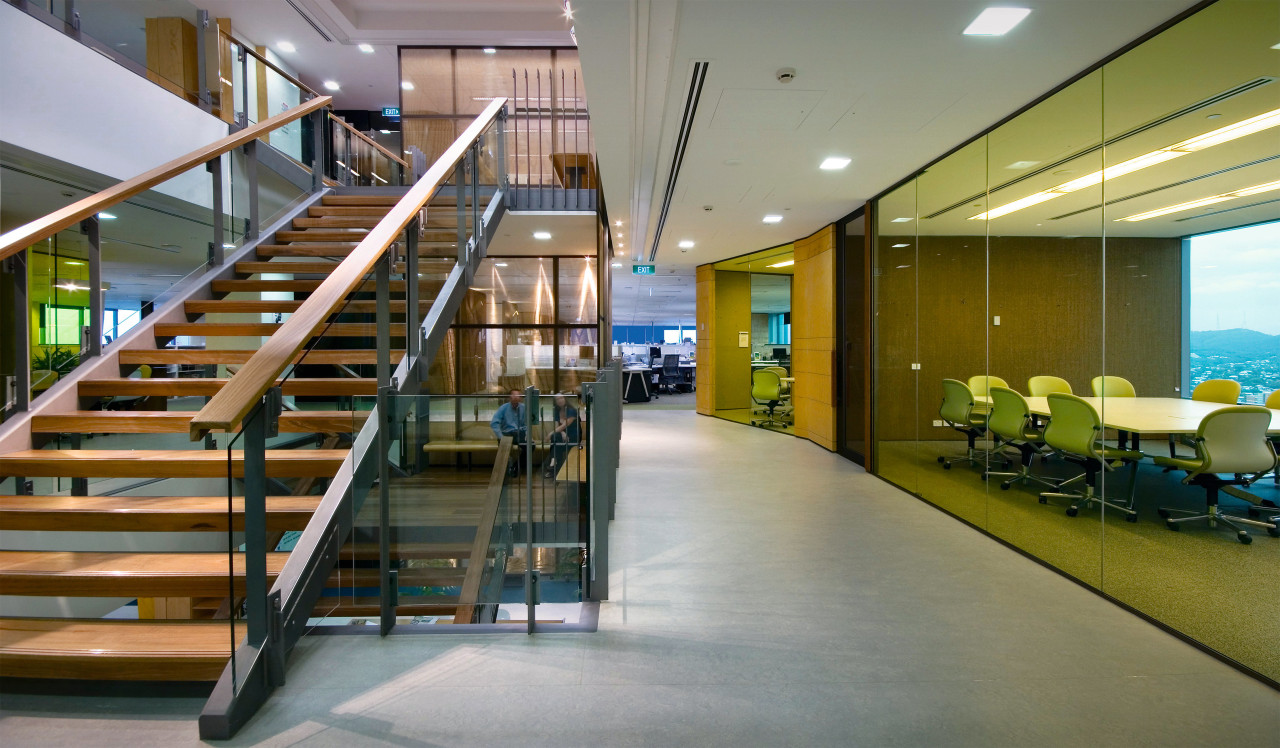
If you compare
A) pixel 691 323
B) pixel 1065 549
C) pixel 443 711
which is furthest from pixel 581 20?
pixel 691 323

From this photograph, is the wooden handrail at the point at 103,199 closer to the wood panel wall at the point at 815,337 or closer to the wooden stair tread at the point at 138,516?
the wooden stair tread at the point at 138,516

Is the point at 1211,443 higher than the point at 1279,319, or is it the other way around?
the point at 1279,319

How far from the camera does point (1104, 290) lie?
3.14m

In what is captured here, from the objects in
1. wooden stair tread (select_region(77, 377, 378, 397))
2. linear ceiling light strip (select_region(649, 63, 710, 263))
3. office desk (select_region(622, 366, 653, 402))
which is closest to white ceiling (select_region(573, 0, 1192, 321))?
linear ceiling light strip (select_region(649, 63, 710, 263))

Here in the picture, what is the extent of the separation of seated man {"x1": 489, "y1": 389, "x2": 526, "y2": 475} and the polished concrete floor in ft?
2.96

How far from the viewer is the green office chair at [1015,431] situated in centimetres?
400

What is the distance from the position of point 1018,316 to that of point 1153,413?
3.56 ft

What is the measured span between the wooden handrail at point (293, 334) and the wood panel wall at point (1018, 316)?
3.90 m

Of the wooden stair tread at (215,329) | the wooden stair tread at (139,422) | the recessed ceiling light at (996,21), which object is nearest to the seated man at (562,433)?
the wooden stair tread at (139,422)

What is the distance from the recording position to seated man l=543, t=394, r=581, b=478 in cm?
281

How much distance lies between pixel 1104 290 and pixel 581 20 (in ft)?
10.5

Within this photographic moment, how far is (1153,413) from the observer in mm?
2984

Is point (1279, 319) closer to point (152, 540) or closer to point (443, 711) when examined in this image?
point (443, 711)

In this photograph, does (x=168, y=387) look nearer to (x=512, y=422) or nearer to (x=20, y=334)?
(x=20, y=334)
